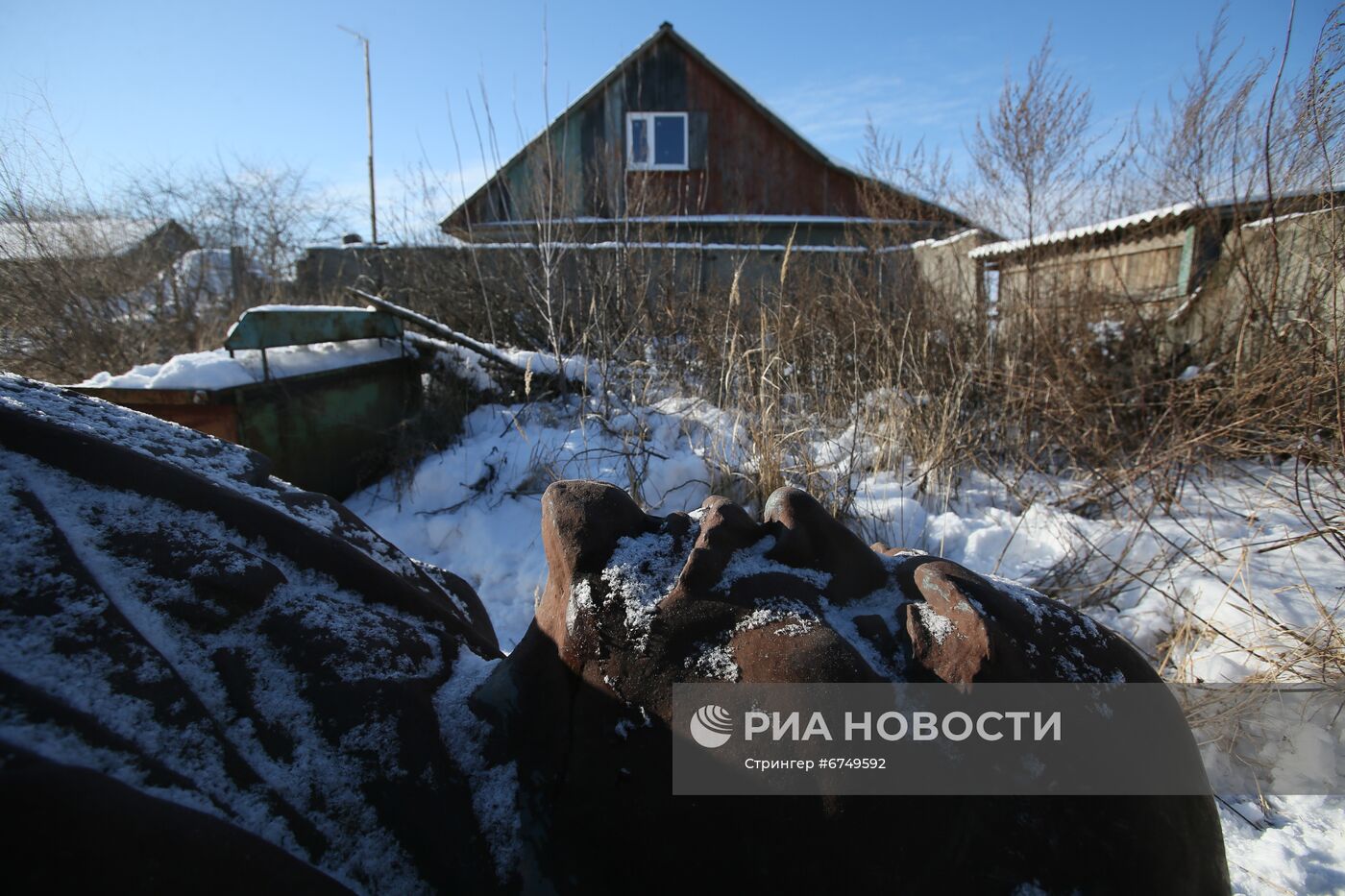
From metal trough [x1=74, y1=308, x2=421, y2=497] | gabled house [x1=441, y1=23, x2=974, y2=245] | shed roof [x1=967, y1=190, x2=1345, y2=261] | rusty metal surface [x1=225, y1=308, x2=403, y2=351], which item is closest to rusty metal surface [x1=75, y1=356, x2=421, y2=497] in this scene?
metal trough [x1=74, y1=308, x2=421, y2=497]

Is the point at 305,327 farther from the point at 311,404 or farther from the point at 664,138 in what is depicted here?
the point at 664,138

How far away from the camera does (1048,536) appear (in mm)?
3619

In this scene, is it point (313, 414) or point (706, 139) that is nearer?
point (313, 414)

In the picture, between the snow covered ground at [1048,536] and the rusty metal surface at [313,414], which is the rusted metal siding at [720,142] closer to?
the rusty metal surface at [313,414]

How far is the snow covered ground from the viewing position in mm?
2203

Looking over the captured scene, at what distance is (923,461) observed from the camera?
4246 millimetres

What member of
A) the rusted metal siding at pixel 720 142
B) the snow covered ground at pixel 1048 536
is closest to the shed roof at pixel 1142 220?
the snow covered ground at pixel 1048 536

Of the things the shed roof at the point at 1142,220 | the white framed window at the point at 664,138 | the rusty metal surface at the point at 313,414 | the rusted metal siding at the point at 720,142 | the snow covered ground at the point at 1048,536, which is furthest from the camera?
the white framed window at the point at 664,138

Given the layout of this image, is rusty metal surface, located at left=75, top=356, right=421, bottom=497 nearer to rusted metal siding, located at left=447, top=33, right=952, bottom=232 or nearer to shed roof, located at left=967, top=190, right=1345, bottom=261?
shed roof, located at left=967, top=190, right=1345, bottom=261

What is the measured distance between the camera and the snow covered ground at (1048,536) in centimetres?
220

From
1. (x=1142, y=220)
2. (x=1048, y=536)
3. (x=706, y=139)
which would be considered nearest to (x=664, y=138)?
(x=706, y=139)

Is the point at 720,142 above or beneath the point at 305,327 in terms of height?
above

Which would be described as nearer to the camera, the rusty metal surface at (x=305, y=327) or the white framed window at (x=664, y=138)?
the rusty metal surface at (x=305, y=327)

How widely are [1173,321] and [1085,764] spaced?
539 cm
